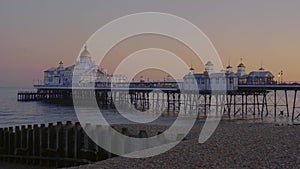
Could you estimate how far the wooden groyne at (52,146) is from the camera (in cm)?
1645

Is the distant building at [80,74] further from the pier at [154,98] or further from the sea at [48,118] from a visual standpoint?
the sea at [48,118]

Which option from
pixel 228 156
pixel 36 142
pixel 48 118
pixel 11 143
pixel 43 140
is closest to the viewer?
pixel 228 156

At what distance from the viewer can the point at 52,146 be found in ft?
Result: 58.1

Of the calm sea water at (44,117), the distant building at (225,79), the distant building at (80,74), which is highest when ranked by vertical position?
the distant building at (80,74)

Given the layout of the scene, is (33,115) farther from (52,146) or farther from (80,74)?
(80,74)

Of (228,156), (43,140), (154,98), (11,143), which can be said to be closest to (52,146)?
(43,140)

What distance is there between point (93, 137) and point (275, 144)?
6888 mm

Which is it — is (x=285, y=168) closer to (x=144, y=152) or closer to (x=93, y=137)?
(x=144, y=152)

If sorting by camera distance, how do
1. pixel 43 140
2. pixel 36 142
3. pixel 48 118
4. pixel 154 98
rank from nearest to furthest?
1. pixel 43 140
2. pixel 36 142
3. pixel 48 118
4. pixel 154 98

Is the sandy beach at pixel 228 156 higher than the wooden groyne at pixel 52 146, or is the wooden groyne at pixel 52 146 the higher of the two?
the sandy beach at pixel 228 156

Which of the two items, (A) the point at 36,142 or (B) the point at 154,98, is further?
(B) the point at 154,98

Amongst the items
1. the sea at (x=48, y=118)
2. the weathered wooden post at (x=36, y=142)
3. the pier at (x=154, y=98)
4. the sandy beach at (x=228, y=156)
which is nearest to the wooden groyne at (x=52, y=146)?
the weathered wooden post at (x=36, y=142)

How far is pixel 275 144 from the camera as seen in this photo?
1262 cm

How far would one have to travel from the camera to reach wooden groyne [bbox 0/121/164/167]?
16453 mm
